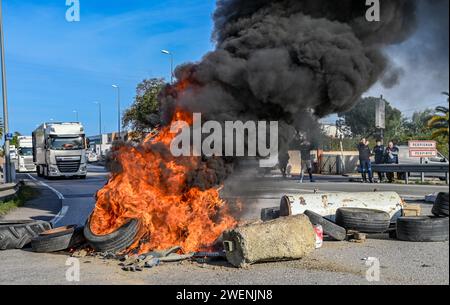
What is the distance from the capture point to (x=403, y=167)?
18562 millimetres

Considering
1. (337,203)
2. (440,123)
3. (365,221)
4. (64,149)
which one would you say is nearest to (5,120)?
(64,149)

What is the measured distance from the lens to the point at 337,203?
8.99m

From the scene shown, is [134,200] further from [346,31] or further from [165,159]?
[346,31]

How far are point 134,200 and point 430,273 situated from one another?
4.31 m

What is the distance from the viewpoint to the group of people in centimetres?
2009

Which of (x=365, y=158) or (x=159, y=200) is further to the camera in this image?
(x=365, y=158)

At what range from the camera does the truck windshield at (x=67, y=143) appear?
31.8 metres

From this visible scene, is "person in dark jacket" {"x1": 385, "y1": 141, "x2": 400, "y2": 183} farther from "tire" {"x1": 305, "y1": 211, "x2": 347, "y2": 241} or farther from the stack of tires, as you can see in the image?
"tire" {"x1": 305, "y1": 211, "x2": 347, "y2": 241}

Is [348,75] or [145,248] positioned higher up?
[348,75]

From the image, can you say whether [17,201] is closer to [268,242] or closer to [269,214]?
[269,214]

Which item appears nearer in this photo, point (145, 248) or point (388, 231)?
point (145, 248)

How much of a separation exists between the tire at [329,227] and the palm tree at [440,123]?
5.24 m

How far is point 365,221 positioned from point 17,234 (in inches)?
241
